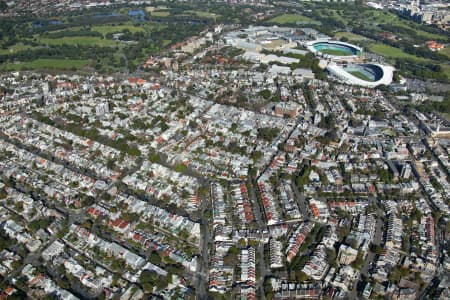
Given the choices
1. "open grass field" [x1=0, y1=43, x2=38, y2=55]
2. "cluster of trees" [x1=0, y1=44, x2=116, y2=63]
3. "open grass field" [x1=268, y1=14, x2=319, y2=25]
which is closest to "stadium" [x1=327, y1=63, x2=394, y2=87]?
"open grass field" [x1=268, y1=14, x2=319, y2=25]

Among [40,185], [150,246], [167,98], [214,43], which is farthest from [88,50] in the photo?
[150,246]

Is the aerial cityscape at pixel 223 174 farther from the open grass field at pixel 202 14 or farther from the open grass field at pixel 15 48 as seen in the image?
the open grass field at pixel 202 14

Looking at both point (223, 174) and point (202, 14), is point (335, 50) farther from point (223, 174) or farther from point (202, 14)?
point (223, 174)

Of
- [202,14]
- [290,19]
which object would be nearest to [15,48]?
[202,14]

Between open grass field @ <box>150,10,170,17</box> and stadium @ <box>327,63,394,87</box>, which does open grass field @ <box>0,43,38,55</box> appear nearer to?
open grass field @ <box>150,10,170,17</box>

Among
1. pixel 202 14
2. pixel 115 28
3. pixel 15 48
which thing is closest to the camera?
pixel 15 48

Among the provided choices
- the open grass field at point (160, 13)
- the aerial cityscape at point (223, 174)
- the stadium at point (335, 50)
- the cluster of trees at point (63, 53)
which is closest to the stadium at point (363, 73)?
the aerial cityscape at point (223, 174)
